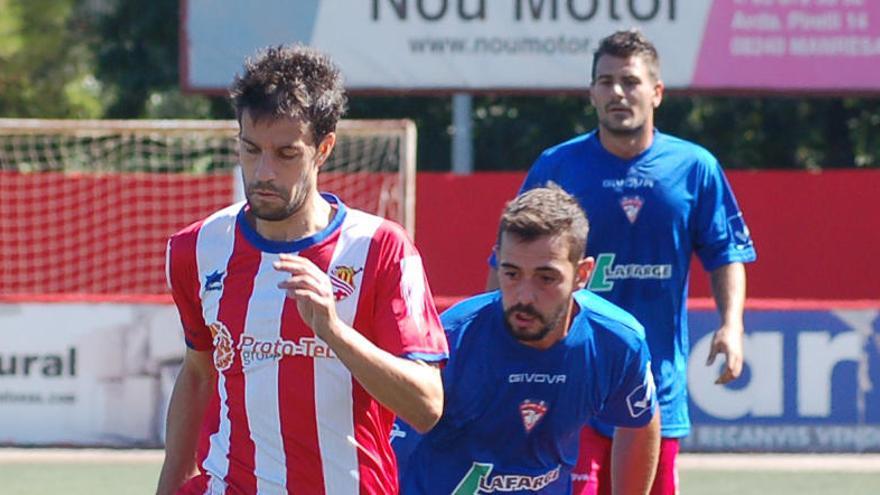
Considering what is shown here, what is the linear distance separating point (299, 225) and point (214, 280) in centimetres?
25

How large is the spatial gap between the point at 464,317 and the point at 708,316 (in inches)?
304

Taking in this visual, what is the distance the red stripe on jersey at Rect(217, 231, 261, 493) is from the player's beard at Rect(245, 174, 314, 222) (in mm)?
197

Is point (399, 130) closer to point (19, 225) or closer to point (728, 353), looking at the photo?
point (19, 225)

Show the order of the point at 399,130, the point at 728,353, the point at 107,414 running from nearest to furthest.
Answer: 1. the point at 728,353
2. the point at 107,414
3. the point at 399,130

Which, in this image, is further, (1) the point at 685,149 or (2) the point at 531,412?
(1) the point at 685,149

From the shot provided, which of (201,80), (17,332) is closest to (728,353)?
(17,332)

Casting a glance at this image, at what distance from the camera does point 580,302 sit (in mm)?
5031

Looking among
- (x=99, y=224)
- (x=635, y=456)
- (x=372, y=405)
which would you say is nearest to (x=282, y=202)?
(x=372, y=405)

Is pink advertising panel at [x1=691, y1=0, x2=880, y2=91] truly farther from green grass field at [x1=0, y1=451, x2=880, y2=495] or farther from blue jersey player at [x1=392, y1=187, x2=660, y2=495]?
blue jersey player at [x1=392, y1=187, x2=660, y2=495]

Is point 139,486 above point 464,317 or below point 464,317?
below

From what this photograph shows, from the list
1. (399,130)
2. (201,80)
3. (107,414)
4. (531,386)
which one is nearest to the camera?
(531,386)

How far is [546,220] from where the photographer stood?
182 inches

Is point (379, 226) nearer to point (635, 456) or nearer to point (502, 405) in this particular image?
point (502, 405)

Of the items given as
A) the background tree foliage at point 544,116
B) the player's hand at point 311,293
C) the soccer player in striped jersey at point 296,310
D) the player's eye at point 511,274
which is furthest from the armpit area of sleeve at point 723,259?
the background tree foliage at point 544,116
